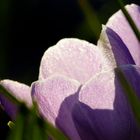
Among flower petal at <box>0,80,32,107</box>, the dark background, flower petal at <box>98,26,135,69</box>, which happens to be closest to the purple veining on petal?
flower petal at <box>98,26,135,69</box>

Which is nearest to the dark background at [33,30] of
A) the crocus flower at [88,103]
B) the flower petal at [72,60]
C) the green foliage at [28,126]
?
the flower petal at [72,60]

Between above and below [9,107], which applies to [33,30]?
below

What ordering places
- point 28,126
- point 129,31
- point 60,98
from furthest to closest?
point 129,31 < point 60,98 < point 28,126

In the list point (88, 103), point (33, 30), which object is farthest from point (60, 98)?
point (33, 30)

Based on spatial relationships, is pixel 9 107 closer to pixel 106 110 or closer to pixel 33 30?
pixel 106 110

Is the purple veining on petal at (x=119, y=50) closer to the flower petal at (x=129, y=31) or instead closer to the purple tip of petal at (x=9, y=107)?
the flower petal at (x=129, y=31)

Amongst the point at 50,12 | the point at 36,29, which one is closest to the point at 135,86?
the point at 36,29
